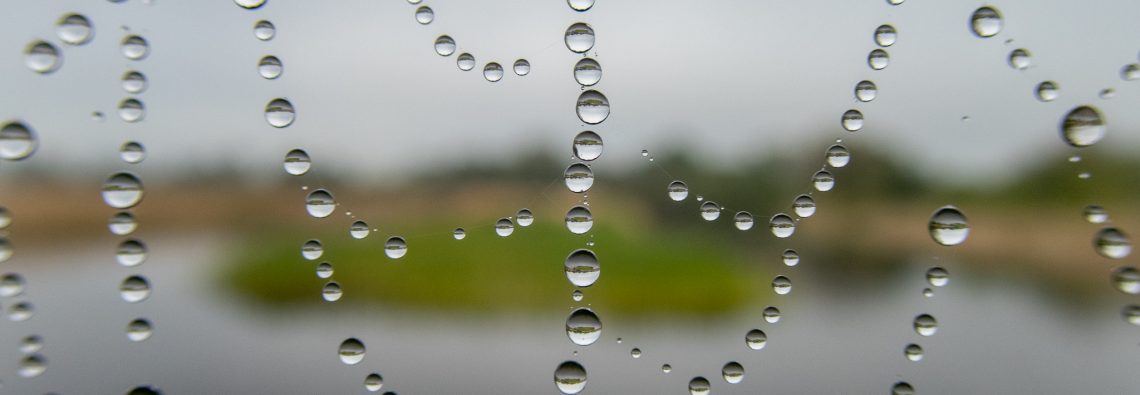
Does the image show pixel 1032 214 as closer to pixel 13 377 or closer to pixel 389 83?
pixel 389 83

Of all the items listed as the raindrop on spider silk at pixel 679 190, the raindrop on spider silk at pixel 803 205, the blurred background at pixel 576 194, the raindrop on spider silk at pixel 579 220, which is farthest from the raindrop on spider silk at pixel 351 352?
the raindrop on spider silk at pixel 803 205

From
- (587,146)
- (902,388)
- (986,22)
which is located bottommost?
(902,388)

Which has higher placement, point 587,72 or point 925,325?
point 587,72

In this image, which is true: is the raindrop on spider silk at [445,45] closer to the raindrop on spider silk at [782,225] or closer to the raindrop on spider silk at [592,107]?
the raindrop on spider silk at [592,107]

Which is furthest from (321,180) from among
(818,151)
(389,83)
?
(818,151)

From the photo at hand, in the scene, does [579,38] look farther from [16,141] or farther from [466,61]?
[16,141]

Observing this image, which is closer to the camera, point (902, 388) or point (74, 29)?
point (74, 29)

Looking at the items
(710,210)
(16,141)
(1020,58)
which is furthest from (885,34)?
(16,141)
